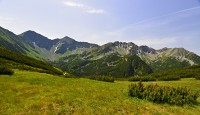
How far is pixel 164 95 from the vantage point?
96.3ft

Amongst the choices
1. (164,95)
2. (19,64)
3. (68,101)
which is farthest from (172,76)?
(68,101)

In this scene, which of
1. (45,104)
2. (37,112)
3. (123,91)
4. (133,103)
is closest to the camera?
(37,112)

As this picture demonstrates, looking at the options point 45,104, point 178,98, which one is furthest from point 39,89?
point 178,98

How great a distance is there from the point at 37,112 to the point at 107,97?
8.01 meters

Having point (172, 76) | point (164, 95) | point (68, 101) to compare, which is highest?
point (172, 76)

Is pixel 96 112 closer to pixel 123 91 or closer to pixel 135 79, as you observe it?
pixel 123 91

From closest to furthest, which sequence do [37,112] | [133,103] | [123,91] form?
[37,112] → [133,103] → [123,91]

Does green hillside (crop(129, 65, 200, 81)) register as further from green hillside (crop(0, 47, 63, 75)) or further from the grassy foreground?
the grassy foreground

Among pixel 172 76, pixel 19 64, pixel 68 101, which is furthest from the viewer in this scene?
pixel 19 64

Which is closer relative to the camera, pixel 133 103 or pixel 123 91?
pixel 133 103

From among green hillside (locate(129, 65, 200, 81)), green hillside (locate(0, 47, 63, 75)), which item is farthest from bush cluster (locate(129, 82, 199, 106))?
green hillside (locate(0, 47, 63, 75))

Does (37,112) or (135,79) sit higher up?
(135,79)

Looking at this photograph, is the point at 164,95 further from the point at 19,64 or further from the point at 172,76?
the point at 19,64

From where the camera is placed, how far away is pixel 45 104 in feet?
79.7
